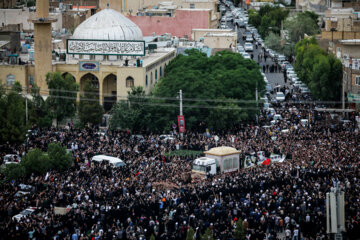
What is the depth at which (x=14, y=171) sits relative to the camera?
34.4 m

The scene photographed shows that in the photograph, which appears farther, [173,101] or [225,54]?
[225,54]

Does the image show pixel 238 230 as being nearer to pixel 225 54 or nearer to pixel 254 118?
pixel 254 118

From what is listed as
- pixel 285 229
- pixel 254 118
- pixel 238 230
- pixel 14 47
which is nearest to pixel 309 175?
pixel 285 229

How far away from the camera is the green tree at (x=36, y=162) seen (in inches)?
1393

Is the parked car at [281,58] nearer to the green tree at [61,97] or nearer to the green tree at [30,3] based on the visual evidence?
the green tree at [61,97]

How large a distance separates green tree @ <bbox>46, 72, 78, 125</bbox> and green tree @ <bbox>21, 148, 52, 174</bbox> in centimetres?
1058

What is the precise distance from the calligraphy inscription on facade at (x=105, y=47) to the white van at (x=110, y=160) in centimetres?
1549

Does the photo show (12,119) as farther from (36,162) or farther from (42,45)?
(42,45)

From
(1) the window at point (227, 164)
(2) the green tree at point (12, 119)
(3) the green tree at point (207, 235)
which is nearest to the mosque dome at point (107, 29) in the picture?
(2) the green tree at point (12, 119)

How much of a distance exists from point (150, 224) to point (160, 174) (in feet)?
23.3

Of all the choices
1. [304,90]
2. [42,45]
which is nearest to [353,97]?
[304,90]

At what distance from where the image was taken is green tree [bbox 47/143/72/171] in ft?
119

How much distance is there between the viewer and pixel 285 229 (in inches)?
1097

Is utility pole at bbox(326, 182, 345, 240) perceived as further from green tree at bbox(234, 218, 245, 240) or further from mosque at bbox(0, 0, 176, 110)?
mosque at bbox(0, 0, 176, 110)
